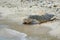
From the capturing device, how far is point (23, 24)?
571 centimetres

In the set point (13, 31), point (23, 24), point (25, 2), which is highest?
point (25, 2)

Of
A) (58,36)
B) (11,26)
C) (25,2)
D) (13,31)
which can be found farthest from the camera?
(25,2)

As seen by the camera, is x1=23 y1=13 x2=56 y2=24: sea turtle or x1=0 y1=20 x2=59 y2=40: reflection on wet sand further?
x1=23 y1=13 x2=56 y2=24: sea turtle

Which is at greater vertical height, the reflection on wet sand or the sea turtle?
the sea turtle

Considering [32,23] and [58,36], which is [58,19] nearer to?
[32,23]

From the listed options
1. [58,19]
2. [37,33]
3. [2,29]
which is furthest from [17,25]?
[58,19]

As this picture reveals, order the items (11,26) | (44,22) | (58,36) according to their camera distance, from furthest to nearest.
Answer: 1. (44,22)
2. (11,26)
3. (58,36)

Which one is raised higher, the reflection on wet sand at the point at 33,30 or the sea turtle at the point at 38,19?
the sea turtle at the point at 38,19

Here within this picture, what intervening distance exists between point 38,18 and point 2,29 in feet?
4.51

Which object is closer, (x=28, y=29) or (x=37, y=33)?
(x=37, y=33)

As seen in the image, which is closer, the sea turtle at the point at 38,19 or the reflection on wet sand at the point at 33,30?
the reflection on wet sand at the point at 33,30

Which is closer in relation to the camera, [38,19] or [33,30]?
[33,30]

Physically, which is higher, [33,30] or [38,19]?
[38,19]

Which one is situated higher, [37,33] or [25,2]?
[25,2]
